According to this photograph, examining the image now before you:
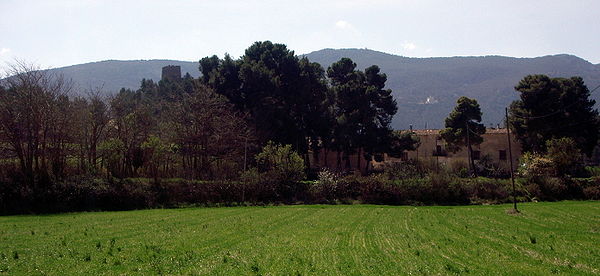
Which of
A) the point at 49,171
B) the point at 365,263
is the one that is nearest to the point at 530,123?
the point at 49,171

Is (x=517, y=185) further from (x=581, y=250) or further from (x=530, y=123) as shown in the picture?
(x=581, y=250)

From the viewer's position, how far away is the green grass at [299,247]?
14.1 m

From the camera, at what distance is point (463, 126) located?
2721 inches

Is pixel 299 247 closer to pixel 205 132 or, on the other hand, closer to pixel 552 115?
pixel 205 132

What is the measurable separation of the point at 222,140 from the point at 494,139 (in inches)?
1597

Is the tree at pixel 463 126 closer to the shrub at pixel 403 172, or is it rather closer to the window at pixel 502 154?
the window at pixel 502 154

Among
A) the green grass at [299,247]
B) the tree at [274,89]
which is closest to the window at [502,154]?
the tree at [274,89]

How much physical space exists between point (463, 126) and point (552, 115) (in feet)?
35.2

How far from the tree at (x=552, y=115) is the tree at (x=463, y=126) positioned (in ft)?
16.7

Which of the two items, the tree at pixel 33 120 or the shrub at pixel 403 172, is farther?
the shrub at pixel 403 172

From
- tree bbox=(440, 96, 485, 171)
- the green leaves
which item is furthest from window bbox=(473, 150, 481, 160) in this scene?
the green leaves

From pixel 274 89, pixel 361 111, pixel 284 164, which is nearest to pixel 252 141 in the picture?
pixel 274 89

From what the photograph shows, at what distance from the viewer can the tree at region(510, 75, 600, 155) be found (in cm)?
6681

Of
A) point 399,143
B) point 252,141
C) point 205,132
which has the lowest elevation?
point 399,143
